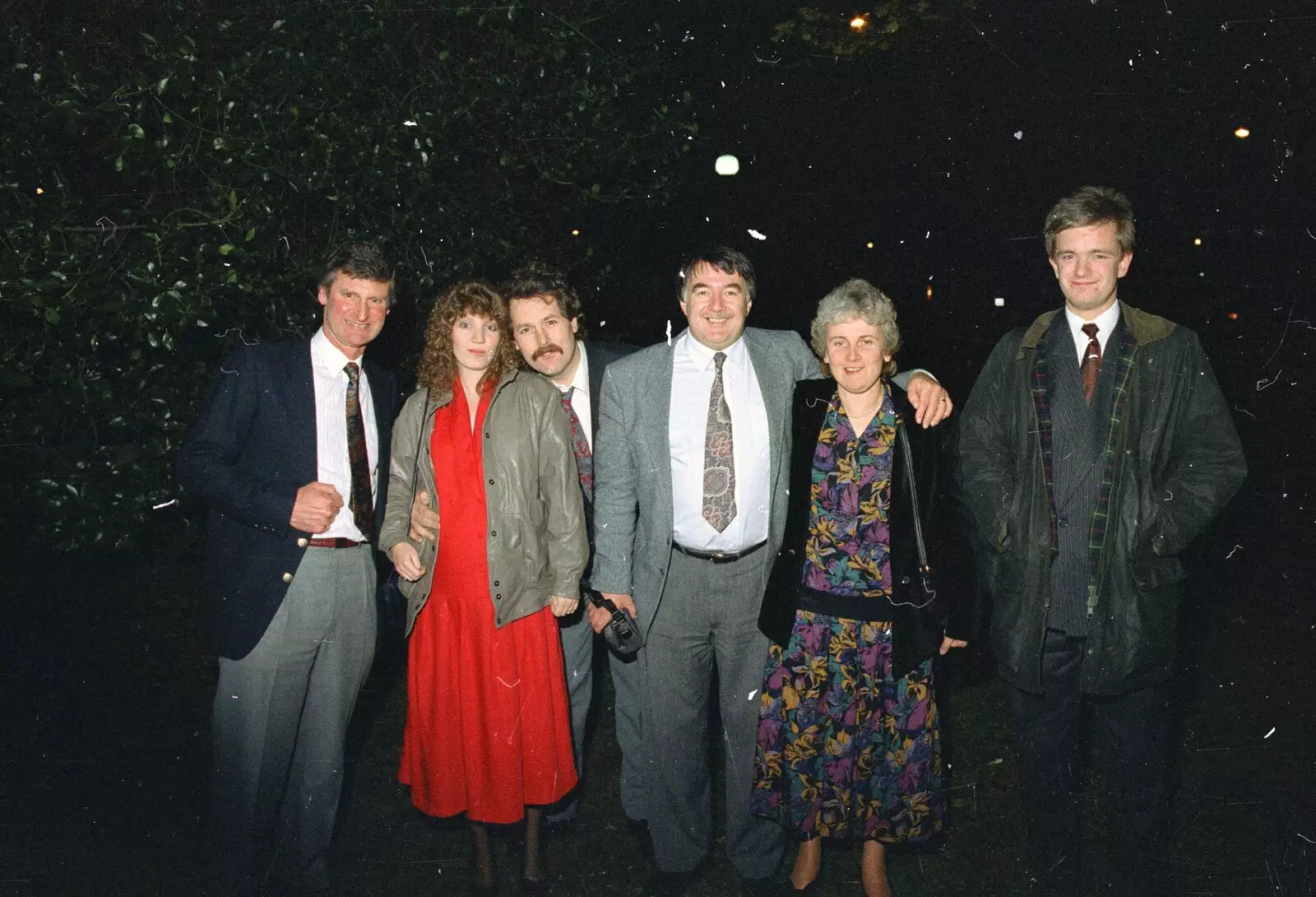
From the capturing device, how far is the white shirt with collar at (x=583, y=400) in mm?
4004

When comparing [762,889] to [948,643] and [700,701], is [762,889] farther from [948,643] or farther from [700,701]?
[948,643]

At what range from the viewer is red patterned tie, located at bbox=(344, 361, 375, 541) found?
11.7 feet

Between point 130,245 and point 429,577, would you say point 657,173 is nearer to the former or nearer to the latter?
point 130,245

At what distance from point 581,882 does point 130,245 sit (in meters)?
3.48

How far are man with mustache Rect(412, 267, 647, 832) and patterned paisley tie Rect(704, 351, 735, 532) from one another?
1.77ft

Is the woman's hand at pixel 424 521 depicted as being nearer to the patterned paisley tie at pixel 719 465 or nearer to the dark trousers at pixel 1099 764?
the patterned paisley tie at pixel 719 465

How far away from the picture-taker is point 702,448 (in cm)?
362

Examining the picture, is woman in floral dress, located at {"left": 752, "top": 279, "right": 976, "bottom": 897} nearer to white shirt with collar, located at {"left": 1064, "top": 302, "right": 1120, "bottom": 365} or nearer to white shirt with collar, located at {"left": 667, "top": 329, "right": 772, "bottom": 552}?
white shirt with collar, located at {"left": 667, "top": 329, "right": 772, "bottom": 552}

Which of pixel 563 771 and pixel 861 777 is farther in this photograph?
pixel 563 771

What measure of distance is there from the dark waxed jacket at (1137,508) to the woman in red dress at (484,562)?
1560mm

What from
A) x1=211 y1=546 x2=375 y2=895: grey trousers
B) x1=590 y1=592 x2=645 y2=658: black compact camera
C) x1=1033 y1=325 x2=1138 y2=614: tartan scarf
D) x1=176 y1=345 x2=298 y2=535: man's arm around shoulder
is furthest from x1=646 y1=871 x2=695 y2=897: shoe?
x1=176 y1=345 x2=298 y2=535: man's arm around shoulder

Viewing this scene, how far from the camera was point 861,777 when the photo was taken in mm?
3508

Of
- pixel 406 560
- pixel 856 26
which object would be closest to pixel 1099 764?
pixel 406 560

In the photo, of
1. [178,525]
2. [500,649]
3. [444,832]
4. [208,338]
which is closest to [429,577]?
[500,649]
